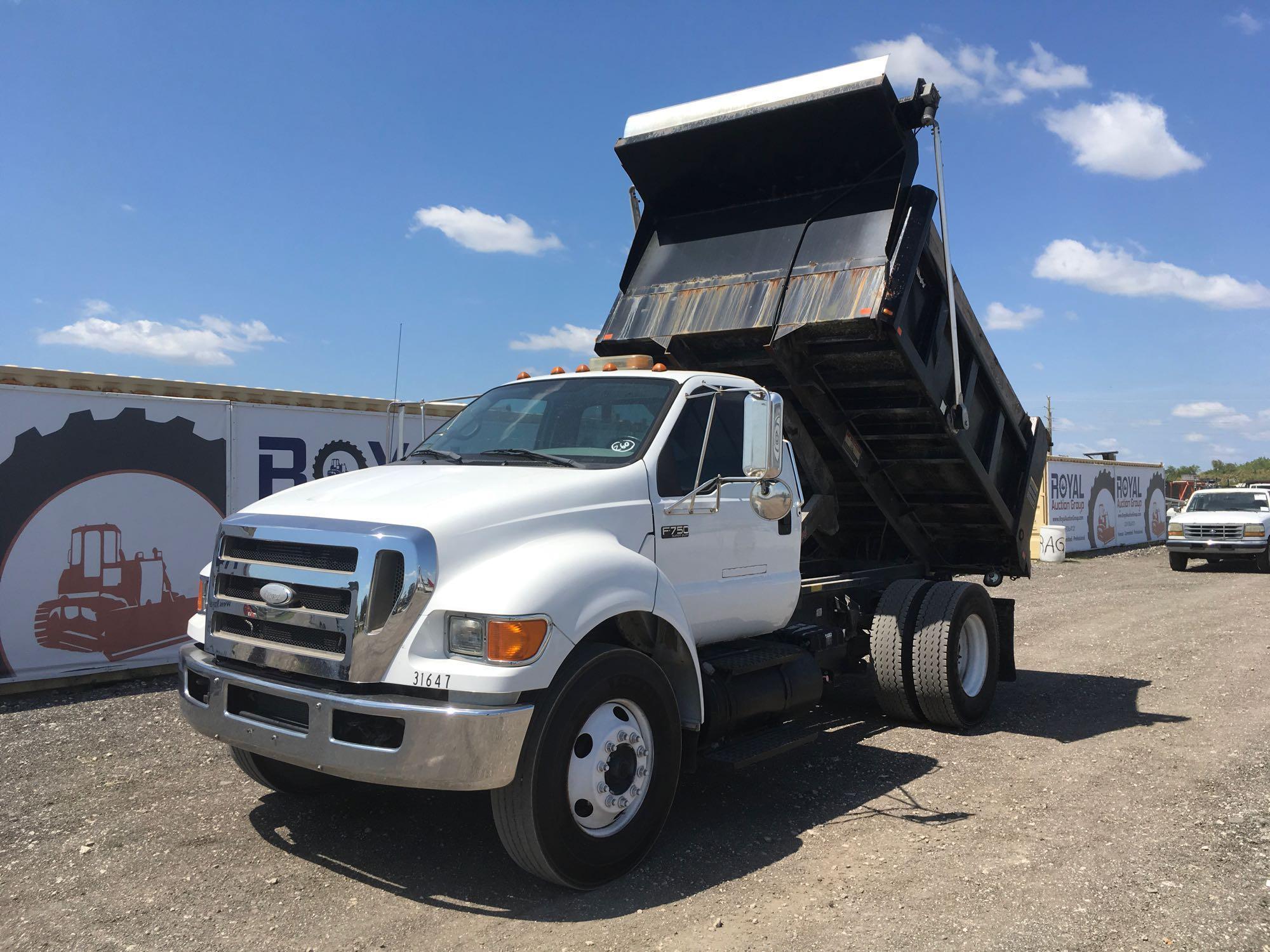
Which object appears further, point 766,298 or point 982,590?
point 982,590

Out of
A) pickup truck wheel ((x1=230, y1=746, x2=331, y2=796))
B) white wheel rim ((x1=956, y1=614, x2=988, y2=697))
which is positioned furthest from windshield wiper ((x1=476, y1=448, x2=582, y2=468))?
white wheel rim ((x1=956, y1=614, x2=988, y2=697))

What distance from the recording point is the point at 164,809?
17.6 ft

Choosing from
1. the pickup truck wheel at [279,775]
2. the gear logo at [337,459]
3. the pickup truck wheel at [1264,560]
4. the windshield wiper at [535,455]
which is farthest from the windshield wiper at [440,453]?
the pickup truck wheel at [1264,560]

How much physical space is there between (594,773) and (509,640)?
2.70ft

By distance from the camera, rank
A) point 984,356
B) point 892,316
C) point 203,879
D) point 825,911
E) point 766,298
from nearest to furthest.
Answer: point 825,911 < point 203,879 < point 892,316 < point 766,298 < point 984,356

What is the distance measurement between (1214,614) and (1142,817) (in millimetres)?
9929

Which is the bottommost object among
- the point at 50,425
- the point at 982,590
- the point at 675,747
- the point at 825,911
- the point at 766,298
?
the point at 825,911

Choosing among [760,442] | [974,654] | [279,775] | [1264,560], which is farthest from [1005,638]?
[1264,560]

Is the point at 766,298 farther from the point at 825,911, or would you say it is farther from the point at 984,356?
the point at 825,911

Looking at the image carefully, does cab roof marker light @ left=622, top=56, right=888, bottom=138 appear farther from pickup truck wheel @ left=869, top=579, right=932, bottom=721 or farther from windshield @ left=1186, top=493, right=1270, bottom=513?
windshield @ left=1186, top=493, right=1270, bottom=513

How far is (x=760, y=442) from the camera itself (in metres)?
4.92

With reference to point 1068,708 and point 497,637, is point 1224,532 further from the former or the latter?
point 497,637

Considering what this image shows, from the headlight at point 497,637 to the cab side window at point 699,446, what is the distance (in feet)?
4.32

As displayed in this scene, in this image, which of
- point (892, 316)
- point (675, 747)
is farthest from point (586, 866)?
point (892, 316)
